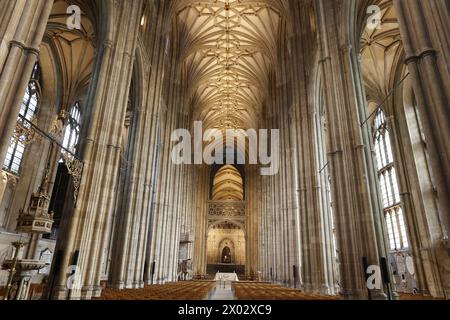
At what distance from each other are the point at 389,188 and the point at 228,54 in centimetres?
1902

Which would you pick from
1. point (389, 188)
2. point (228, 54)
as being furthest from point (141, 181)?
point (228, 54)

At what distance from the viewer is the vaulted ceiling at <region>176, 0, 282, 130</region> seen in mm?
23672

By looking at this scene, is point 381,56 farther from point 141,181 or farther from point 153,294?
point 153,294

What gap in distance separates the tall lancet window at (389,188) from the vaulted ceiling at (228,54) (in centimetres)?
1047

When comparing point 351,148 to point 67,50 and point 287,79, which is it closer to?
point 287,79

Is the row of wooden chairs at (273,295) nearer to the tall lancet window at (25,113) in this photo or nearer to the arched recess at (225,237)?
the tall lancet window at (25,113)

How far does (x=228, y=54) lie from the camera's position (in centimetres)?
2909

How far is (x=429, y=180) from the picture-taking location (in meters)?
15.5

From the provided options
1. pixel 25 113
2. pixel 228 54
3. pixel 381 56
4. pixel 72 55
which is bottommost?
pixel 25 113

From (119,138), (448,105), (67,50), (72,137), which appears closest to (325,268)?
(448,105)

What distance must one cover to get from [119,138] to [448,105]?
10.00 metres

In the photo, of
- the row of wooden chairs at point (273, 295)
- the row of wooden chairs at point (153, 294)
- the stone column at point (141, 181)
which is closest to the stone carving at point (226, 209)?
the stone column at point (141, 181)

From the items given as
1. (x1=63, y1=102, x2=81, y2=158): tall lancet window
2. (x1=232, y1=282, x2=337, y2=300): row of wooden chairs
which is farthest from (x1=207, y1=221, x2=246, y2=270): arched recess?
(x1=232, y1=282, x2=337, y2=300): row of wooden chairs

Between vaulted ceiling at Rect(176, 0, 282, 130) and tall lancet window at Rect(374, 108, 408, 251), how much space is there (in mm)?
10470
